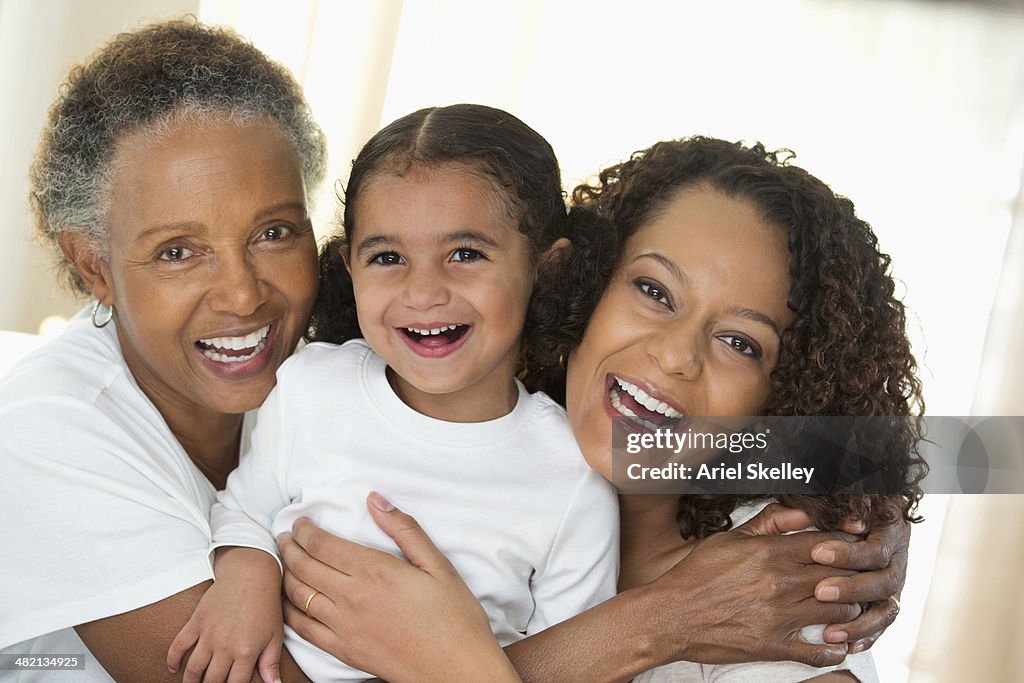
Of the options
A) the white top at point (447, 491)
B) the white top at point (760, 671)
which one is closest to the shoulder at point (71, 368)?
the white top at point (447, 491)

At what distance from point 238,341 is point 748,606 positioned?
2.90 ft

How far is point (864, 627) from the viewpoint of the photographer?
130 cm

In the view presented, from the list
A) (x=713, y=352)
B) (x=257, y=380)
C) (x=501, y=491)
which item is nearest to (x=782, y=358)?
(x=713, y=352)

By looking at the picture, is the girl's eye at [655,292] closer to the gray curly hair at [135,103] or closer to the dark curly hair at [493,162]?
the dark curly hair at [493,162]

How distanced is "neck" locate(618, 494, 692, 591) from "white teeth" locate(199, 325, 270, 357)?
25.6 inches

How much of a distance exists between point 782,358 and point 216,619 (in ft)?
2.91

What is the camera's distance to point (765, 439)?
56.8 inches

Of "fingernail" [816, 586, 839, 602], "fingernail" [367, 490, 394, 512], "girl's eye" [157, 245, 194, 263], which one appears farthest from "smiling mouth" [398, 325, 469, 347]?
"fingernail" [816, 586, 839, 602]

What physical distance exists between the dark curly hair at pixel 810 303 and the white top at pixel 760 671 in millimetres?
195

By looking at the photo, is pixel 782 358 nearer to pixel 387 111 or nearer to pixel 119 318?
pixel 119 318

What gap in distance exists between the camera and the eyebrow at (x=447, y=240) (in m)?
1.35

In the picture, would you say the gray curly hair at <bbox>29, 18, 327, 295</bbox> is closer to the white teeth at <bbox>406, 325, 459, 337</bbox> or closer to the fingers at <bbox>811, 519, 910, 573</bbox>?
the white teeth at <bbox>406, 325, 459, 337</bbox>

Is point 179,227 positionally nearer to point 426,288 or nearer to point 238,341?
point 238,341

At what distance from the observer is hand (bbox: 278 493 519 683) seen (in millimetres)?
1250
